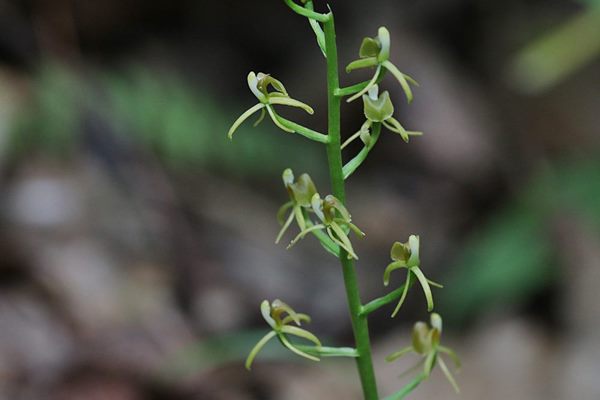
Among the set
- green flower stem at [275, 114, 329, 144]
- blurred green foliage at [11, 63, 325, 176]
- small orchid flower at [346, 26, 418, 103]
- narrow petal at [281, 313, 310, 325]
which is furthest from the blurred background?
small orchid flower at [346, 26, 418, 103]

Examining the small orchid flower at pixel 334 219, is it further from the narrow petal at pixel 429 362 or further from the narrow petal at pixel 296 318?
the narrow petal at pixel 429 362

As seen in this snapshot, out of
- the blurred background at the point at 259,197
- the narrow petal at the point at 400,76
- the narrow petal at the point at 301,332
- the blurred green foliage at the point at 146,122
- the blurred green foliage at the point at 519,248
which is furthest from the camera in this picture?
the blurred green foliage at the point at 146,122

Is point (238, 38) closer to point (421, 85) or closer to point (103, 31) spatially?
point (103, 31)

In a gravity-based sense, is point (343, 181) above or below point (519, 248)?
above

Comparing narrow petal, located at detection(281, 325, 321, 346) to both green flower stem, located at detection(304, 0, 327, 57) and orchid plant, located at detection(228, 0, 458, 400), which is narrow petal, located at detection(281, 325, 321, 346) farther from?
green flower stem, located at detection(304, 0, 327, 57)

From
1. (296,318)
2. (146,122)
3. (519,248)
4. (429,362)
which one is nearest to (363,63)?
(296,318)

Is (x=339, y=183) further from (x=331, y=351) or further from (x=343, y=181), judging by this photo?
(x=331, y=351)

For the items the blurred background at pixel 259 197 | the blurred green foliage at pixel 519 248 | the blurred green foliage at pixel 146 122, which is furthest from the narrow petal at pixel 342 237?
the blurred green foliage at pixel 146 122
